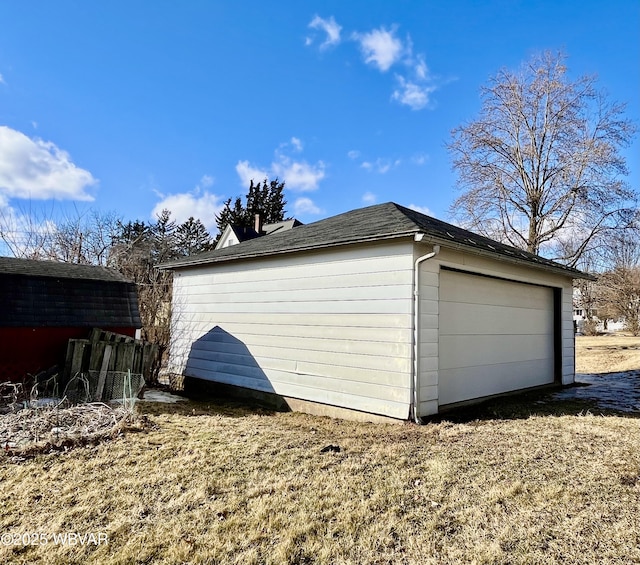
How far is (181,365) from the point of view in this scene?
30.4 feet

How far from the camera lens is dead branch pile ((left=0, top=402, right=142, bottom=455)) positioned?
169 inches

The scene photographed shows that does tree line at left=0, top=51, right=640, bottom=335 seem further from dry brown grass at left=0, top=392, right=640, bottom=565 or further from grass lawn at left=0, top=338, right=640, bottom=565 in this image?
dry brown grass at left=0, top=392, right=640, bottom=565

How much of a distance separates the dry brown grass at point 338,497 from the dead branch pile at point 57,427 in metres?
0.26

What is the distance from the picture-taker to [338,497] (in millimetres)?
3162

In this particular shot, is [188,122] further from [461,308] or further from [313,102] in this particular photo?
[461,308]

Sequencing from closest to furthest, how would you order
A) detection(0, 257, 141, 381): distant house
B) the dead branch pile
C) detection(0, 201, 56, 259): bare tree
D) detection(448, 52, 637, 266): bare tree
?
the dead branch pile, detection(0, 257, 141, 381): distant house, detection(0, 201, 56, 259): bare tree, detection(448, 52, 637, 266): bare tree

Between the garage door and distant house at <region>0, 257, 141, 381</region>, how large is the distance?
619cm

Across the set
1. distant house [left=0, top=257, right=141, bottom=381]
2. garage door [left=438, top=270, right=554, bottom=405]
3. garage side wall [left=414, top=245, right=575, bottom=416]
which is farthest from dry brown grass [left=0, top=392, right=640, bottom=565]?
distant house [left=0, top=257, right=141, bottom=381]

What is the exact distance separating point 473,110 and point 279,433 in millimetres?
19022

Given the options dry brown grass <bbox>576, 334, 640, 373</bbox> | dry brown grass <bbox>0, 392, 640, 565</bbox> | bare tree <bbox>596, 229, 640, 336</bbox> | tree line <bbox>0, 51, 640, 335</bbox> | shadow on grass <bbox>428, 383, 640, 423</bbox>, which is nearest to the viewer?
dry brown grass <bbox>0, 392, 640, 565</bbox>

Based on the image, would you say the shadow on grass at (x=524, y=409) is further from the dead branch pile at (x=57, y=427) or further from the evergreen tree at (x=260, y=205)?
the evergreen tree at (x=260, y=205)

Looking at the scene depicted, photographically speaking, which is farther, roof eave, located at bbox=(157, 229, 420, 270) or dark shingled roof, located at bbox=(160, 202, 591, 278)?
dark shingled roof, located at bbox=(160, 202, 591, 278)

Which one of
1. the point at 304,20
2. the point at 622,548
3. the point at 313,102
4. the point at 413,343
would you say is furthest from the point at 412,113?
the point at 622,548

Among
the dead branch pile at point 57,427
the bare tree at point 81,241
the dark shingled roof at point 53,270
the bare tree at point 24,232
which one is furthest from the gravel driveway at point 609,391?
the bare tree at point 24,232
